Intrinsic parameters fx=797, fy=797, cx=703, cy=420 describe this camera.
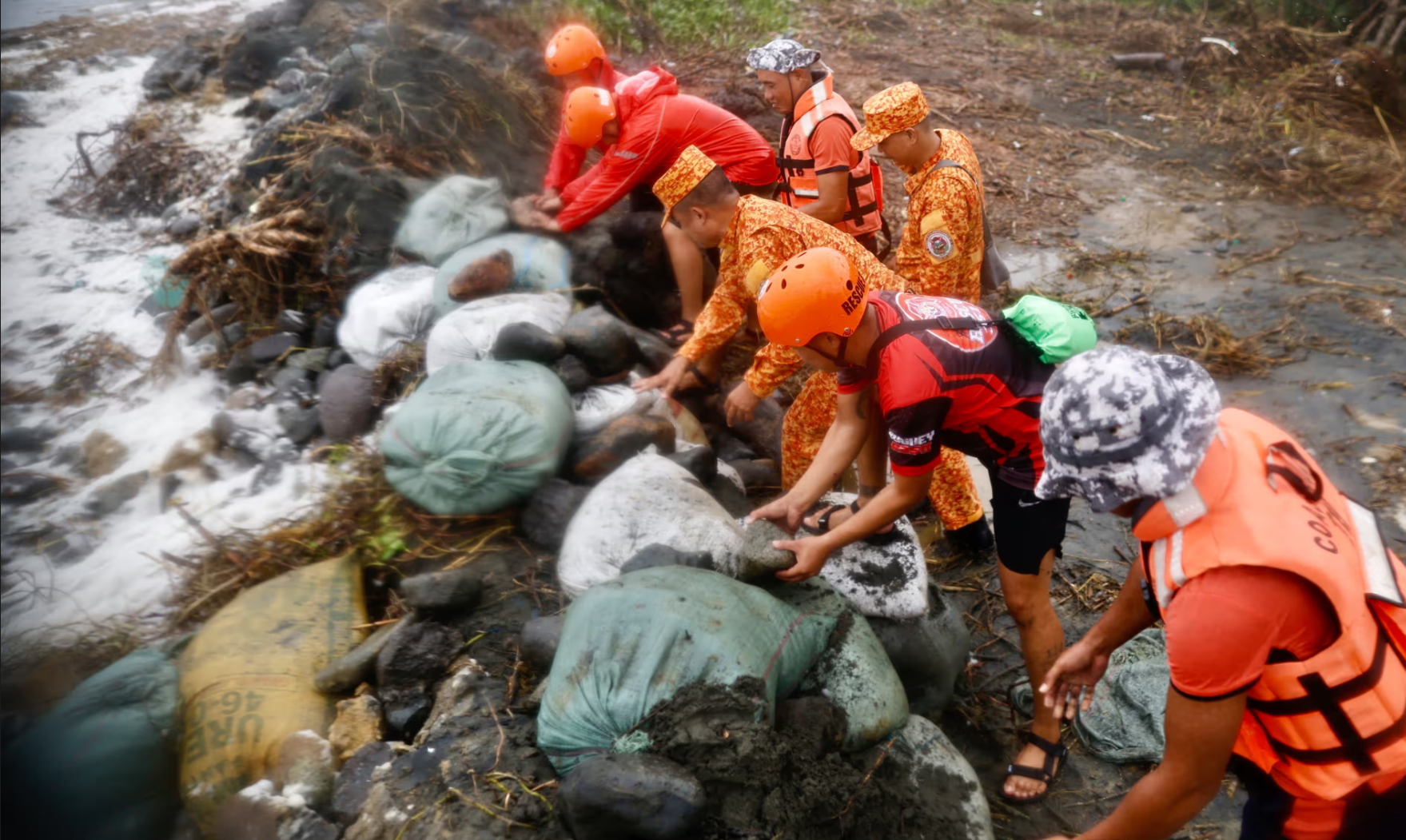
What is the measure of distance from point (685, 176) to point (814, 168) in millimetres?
752

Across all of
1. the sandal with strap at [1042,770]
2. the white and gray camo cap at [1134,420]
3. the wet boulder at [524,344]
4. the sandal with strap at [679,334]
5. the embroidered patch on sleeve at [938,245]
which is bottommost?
the sandal with strap at [1042,770]

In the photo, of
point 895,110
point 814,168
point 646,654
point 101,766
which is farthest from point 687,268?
point 101,766

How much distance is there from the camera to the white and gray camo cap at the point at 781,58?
3.62m

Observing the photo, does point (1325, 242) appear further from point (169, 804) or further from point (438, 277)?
point (169, 804)

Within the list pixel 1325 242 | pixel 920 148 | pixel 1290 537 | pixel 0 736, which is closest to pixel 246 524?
pixel 0 736

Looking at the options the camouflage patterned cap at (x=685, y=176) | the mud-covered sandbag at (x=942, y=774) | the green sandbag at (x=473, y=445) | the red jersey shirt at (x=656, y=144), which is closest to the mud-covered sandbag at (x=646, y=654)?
the mud-covered sandbag at (x=942, y=774)

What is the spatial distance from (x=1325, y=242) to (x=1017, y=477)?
15.1 ft

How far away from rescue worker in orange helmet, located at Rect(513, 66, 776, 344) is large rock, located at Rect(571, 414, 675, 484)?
3.31ft

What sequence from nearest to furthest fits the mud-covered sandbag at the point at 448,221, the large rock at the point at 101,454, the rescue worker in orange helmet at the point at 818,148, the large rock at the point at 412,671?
the large rock at the point at 412,671, the large rock at the point at 101,454, the rescue worker in orange helmet at the point at 818,148, the mud-covered sandbag at the point at 448,221

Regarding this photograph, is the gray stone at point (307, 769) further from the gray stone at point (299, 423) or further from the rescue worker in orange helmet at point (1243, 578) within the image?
the rescue worker in orange helmet at point (1243, 578)

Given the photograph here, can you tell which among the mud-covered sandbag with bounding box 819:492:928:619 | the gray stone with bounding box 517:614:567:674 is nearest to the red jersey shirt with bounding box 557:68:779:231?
the mud-covered sandbag with bounding box 819:492:928:619

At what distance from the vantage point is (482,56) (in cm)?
539

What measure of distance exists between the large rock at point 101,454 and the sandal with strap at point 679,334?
2.44 meters

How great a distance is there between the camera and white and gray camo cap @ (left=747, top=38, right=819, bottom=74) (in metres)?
3.62
